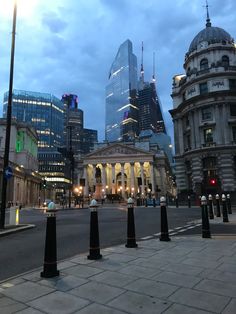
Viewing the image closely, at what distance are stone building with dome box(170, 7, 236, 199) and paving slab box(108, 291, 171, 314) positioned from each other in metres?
44.9

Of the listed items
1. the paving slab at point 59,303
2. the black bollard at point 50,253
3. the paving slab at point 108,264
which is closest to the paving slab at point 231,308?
the paving slab at point 59,303

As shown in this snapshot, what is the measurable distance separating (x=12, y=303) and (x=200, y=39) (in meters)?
66.0

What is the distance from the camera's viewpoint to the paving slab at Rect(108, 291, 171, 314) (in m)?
3.87

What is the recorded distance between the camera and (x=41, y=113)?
16512cm

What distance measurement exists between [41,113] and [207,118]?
4922 inches

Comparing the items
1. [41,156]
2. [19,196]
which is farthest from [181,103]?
[41,156]

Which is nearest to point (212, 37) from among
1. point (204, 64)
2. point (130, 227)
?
point (204, 64)

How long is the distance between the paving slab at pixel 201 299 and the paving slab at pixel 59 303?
1275 millimetres

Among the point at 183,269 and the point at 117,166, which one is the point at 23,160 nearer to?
the point at 117,166

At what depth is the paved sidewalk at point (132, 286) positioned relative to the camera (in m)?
3.97

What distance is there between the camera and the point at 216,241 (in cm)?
917

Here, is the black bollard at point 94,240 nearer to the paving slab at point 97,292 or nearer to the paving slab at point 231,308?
the paving slab at point 97,292

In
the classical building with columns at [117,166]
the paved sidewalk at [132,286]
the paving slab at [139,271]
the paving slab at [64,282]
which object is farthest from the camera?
the classical building with columns at [117,166]

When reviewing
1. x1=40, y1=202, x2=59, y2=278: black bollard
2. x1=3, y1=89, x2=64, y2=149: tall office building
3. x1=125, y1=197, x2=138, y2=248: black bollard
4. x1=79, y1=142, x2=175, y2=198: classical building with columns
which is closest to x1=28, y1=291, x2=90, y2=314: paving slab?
x1=40, y1=202, x2=59, y2=278: black bollard
